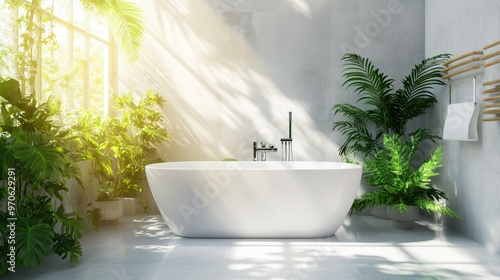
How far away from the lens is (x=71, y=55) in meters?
4.26

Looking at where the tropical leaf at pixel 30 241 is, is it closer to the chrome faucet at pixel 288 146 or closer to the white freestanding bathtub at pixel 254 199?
the white freestanding bathtub at pixel 254 199

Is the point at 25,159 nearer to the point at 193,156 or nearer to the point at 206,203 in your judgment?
the point at 206,203

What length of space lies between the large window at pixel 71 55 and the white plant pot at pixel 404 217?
3.19 metres

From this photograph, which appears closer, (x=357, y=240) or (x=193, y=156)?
(x=357, y=240)

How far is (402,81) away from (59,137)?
3.41 metres

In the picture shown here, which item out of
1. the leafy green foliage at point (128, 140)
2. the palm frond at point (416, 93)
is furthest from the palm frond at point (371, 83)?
the leafy green foliage at point (128, 140)

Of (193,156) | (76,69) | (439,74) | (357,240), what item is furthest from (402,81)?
(76,69)

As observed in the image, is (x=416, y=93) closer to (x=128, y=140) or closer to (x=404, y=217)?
(x=404, y=217)

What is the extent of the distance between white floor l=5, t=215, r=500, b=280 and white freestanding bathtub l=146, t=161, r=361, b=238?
0.36 feet

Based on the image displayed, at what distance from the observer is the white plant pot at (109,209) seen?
164 inches

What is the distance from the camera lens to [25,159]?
241cm

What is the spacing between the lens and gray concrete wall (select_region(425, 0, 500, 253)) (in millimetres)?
3408

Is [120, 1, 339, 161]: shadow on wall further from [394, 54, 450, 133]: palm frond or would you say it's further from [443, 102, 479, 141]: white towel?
[443, 102, 479, 141]: white towel

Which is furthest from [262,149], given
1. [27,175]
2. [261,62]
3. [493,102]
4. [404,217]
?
[27,175]
